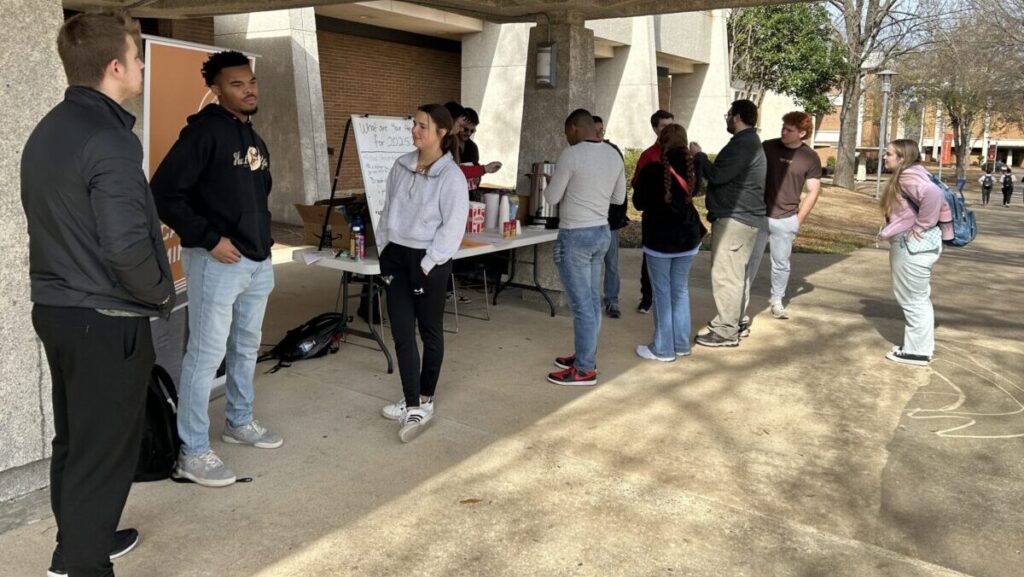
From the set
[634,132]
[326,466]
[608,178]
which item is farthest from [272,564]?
[634,132]

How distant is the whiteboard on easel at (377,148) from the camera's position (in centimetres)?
571

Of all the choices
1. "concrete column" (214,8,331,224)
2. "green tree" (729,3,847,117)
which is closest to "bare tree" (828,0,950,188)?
"green tree" (729,3,847,117)

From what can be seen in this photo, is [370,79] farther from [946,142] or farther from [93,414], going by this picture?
[946,142]

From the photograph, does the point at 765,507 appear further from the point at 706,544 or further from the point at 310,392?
the point at 310,392

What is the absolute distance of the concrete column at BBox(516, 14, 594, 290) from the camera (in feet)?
24.1

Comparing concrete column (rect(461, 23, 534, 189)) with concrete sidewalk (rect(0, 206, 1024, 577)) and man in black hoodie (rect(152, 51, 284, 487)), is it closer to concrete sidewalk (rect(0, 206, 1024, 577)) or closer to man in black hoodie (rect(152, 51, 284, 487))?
concrete sidewalk (rect(0, 206, 1024, 577))

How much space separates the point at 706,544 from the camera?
3.38m

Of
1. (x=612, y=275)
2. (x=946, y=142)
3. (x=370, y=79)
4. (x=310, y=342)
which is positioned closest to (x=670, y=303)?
(x=612, y=275)

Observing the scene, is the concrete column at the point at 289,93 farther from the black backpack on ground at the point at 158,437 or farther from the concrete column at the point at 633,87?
the concrete column at the point at 633,87

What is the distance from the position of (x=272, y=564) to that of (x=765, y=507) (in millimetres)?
2230

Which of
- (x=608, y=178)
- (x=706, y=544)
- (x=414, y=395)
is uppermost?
(x=608, y=178)

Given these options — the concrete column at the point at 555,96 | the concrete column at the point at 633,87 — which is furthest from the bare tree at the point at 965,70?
the concrete column at the point at 555,96

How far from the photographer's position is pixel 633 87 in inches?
871

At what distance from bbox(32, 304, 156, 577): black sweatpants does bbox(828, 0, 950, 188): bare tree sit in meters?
29.3
